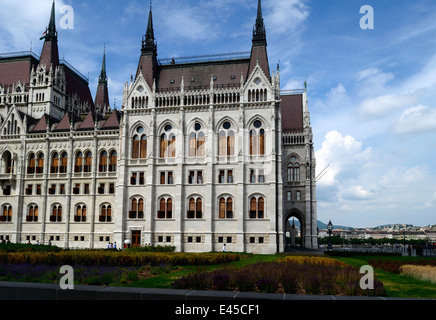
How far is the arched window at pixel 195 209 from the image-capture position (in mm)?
57487

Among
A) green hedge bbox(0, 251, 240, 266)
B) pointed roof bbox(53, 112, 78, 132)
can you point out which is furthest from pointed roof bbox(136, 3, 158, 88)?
green hedge bbox(0, 251, 240, 266)

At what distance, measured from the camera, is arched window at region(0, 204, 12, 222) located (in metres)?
67.3

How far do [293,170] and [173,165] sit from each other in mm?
20117

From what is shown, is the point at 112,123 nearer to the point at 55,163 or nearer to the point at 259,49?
the point at 55,163

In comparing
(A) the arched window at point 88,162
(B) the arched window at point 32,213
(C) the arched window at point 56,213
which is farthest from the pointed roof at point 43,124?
(C) the arched window at point 56,213

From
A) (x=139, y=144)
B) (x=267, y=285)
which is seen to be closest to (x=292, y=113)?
(x=139, y=144)

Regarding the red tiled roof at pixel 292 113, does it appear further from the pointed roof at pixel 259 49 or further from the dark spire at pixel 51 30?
the dark spire at pixel 51 30

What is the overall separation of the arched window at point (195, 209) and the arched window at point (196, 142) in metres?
6.31

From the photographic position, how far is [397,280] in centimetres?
2386

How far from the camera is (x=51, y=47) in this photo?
260 ft

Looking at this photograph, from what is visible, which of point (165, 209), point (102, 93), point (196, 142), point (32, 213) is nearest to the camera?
point (165, 209)

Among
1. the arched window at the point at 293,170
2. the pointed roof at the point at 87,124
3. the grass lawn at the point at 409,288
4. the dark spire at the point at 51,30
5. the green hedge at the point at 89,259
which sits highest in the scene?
the dark spire at the point at 51,30

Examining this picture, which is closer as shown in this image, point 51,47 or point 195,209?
point 195,209
